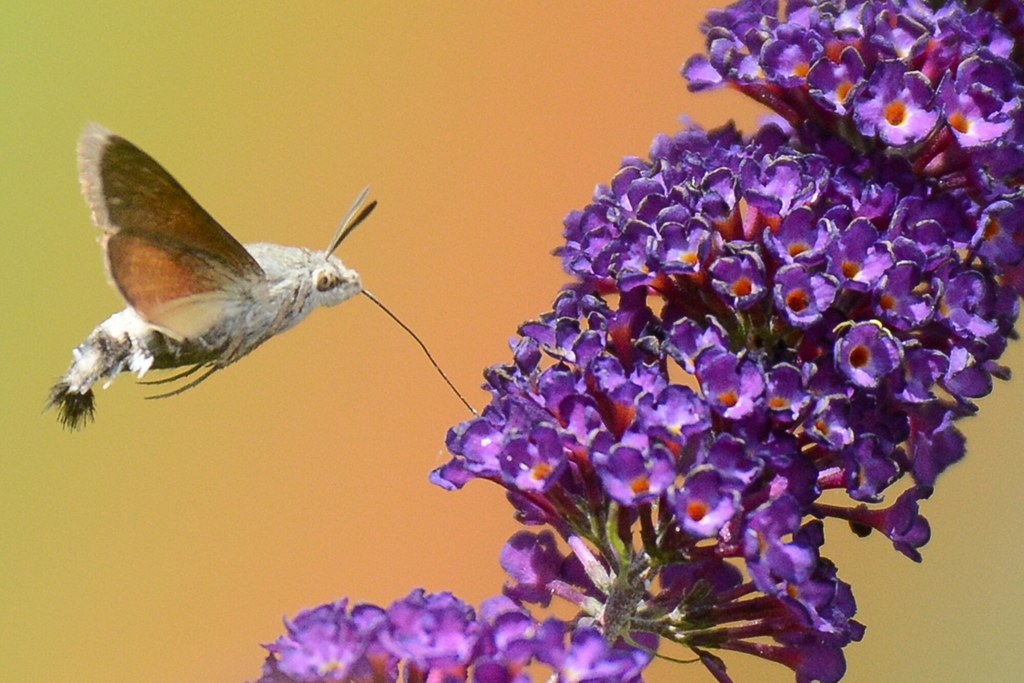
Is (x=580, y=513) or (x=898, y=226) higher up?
(x=898, y=226)

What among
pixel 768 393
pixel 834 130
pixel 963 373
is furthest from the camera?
pixel 834 130

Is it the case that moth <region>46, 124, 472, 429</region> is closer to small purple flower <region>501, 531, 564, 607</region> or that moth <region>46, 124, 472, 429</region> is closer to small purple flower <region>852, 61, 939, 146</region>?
small purple flower <region>501, 531, 564, 607</region>

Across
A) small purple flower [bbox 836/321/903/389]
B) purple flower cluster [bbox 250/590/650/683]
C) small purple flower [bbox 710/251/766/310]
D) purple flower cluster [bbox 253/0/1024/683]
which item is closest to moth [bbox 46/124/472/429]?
purple flower cluster [bbox 253/0/1024/683]

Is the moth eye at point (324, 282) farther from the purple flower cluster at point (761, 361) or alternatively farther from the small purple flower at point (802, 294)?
the small purple flower at point (802, 294)

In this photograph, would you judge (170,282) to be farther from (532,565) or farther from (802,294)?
(802,294)

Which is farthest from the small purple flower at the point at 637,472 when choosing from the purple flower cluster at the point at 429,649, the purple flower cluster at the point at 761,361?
the purple flower cluster at the point at 429,649

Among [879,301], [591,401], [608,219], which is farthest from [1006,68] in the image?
[591,401]

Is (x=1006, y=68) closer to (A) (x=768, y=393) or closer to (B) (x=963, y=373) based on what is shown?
(B) (x=963, y=373)
